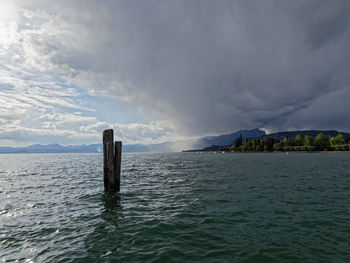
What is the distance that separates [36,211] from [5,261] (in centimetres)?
739

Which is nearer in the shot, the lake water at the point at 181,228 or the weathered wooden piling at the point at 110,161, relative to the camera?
the lake water at the point at 181,228

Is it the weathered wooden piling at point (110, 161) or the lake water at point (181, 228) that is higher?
the weathered wooden piling at point (110, 161)

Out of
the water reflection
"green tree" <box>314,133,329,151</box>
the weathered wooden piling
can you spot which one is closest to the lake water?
the water reflection

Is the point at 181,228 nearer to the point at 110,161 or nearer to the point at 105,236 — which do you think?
the point at 105,236

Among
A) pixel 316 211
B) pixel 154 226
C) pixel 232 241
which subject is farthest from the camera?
pixel 316 211

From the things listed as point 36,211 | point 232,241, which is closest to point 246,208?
point 232,241

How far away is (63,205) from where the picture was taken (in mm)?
15773

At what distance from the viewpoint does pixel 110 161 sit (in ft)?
64.0

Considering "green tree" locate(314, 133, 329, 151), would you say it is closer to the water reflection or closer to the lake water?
the lake water

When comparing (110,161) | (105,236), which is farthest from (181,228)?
(110,161)

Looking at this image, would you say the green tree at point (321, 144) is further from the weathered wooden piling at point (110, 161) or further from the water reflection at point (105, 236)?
the water reflection at point (105, 236)

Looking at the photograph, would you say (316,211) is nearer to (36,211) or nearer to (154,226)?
(154,226)

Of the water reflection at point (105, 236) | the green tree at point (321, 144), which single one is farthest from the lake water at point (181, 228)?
the green tree at point (321, 144)

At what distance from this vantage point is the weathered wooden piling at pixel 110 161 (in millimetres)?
19266
